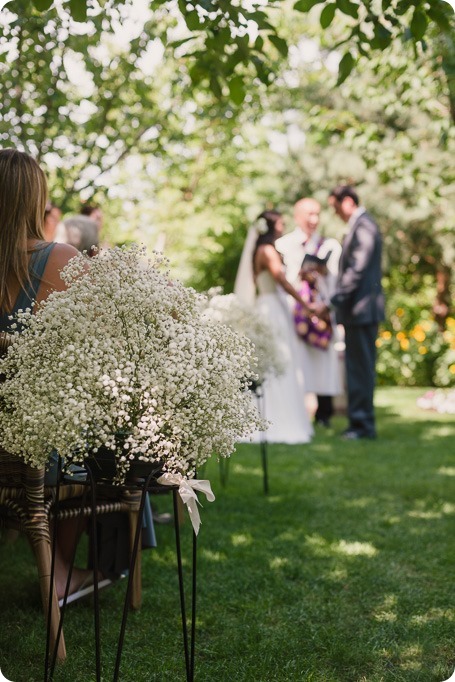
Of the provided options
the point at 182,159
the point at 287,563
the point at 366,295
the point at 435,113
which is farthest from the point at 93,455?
the point at 182,159

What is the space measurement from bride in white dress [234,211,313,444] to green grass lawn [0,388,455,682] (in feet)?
7.13

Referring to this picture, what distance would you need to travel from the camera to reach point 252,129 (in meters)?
20.5

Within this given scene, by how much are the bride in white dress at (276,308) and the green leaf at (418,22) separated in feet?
14.7

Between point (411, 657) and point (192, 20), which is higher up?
point (192, 20)

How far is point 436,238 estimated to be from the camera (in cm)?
1939

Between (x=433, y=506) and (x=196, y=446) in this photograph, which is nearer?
(x=196, y=446)

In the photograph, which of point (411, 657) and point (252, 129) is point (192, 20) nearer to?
point (411, 657)

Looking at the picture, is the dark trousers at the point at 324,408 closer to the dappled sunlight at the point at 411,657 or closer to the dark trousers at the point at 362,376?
the dark trousers at the point at 362,376

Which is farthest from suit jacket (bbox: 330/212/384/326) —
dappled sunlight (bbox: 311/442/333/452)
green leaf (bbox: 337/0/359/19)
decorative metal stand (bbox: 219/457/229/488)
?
green leaf (bbox: 337/0/359/19)

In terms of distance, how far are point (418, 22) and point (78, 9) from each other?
1.78 metres

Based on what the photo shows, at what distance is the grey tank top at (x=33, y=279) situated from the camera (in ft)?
10.2

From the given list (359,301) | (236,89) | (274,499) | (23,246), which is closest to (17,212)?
(23,246)

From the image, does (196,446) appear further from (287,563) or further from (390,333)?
(390,333)

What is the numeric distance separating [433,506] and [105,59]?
5.69 metres
